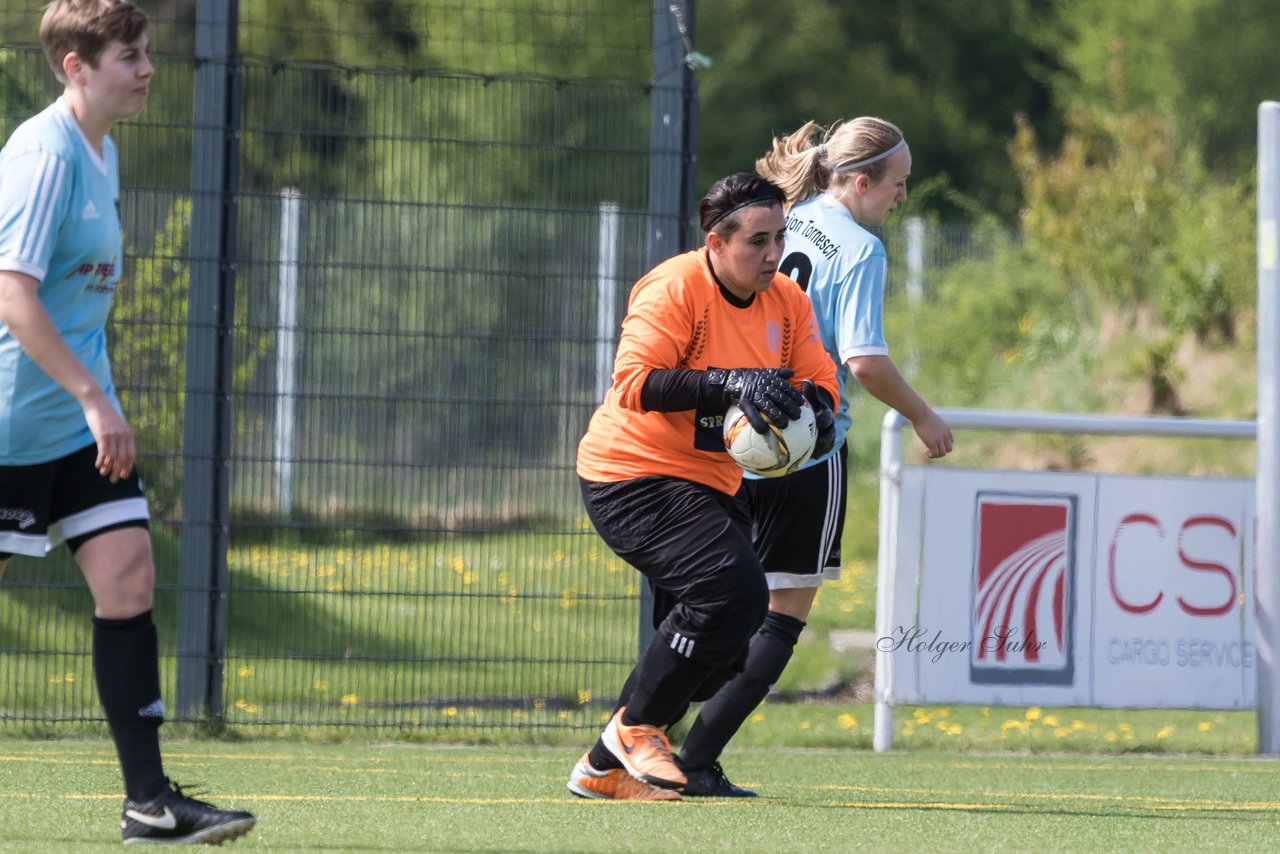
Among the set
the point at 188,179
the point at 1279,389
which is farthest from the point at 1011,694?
the point at 188,179

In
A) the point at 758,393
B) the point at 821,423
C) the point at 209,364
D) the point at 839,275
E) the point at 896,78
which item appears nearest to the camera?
the point at 758,393

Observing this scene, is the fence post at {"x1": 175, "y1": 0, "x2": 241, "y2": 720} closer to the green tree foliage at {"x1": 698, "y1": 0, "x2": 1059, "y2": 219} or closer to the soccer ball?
the soccer ball

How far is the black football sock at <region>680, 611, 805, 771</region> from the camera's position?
18.2ft

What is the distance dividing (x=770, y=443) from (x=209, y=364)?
319cm

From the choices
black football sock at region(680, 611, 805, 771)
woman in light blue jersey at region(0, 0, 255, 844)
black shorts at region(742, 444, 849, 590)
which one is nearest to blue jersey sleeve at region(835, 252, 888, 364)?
black shorts at region(742, 444, 849, 590)

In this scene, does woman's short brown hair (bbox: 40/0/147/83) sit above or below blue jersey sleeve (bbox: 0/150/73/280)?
above

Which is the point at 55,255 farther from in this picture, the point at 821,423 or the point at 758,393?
the point at 821,423

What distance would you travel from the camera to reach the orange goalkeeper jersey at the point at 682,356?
5.00 meters

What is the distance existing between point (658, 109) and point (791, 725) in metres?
2.87

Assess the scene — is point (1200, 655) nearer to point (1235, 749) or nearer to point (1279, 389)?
point (1235, 749)

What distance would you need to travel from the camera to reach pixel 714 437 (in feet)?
16.8

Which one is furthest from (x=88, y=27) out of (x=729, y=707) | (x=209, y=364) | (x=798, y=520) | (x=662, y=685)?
(x=209, y=364)

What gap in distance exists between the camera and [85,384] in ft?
12.6

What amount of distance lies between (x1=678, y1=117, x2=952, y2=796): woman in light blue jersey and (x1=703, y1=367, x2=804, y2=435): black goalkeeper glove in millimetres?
621
